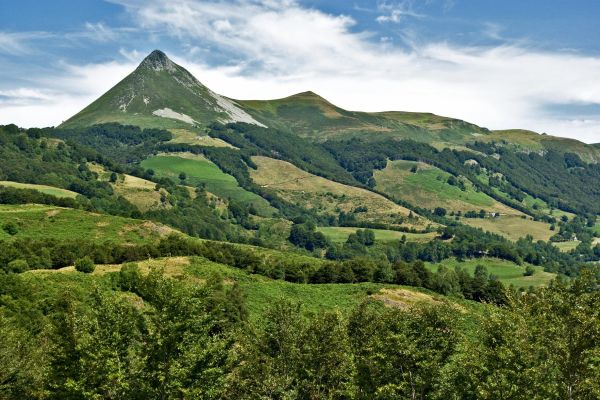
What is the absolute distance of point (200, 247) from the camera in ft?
539

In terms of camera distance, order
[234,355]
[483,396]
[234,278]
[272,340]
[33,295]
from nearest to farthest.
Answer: [483,396], [234,355], [272,340], [33,295], [234,278]

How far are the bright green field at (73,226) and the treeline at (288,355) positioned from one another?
103234mm

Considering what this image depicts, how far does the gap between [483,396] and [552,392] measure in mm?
6331

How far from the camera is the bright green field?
170000 millimetres

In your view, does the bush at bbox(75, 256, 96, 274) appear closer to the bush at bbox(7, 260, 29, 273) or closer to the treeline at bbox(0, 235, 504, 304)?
the treeline at bbox(0, 235, 504, 304)

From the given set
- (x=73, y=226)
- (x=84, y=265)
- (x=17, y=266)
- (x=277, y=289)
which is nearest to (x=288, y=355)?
(x=277, y=289)

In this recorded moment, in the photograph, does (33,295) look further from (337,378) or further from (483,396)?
(483,396)

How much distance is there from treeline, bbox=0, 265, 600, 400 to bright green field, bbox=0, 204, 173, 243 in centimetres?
10323

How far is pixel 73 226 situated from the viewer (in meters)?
180

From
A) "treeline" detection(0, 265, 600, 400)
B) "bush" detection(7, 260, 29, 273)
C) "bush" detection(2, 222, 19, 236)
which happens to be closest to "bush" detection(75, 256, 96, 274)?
"bush" detection(7, 260, 29, 273)

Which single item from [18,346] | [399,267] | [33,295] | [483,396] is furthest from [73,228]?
[483,396]

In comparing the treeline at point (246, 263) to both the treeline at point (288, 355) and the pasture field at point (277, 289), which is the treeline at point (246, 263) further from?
the treeline at point (288, 355)

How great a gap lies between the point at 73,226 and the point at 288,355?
444 ft

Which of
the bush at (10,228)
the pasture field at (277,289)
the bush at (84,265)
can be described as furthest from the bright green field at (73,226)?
the bush at (84,265)
